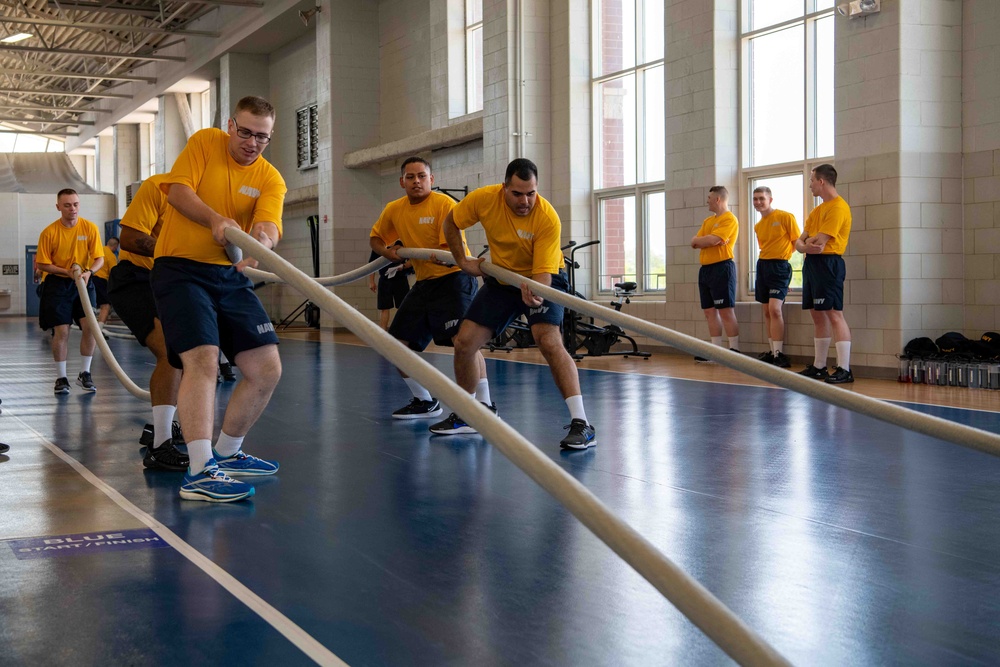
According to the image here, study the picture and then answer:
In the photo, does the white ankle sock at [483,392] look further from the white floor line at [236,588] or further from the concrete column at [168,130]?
the concrete column at [168,130]

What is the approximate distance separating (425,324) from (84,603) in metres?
3.77

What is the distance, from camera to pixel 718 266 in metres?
10.7

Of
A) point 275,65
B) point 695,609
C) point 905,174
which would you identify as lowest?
point 695,609

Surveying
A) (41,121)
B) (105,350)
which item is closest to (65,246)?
(105,350)

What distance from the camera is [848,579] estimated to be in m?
2.99

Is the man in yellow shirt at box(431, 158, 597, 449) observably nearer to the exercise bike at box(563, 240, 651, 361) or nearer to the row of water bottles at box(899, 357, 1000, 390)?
the row of water bottles at box(899, 357, 1000, 390)

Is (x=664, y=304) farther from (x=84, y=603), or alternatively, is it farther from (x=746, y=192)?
(x=84, y=603)

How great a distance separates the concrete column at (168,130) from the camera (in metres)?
27.7

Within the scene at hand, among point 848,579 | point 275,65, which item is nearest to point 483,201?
point 848,579

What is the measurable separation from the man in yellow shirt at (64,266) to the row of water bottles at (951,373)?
6797 mm

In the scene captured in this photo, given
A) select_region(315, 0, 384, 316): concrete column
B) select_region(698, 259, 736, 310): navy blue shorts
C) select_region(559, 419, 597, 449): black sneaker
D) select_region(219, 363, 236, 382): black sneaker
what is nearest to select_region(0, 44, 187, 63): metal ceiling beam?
select_region(315, 0, 384, 316): concrete column

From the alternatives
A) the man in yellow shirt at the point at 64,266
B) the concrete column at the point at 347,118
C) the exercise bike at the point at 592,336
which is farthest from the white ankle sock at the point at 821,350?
the concrete column at the point at 347,118

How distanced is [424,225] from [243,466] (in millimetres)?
2208

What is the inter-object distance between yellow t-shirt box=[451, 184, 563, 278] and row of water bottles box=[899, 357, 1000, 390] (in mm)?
4321
